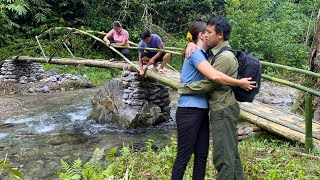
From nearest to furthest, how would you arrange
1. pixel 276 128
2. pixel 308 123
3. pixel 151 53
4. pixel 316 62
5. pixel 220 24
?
pixel 220 24 < pixel 308 123 < pixel 276 128 < pixel 316 62 < pixel 151 53

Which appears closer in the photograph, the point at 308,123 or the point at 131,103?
the point at 308,123

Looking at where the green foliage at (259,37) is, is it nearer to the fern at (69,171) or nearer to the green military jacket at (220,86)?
the fern at (69,171)

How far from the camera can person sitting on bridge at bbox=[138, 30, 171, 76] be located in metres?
6.83

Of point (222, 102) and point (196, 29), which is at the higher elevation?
point (196, 29)

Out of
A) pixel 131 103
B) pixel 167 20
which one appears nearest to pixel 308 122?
pixel 131 103

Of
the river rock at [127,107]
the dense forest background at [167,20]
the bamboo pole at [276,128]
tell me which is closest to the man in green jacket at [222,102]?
the bamboo pole at [276,128]

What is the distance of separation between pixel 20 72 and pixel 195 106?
1291cm

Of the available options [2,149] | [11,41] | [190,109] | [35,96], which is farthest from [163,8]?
[190,109]

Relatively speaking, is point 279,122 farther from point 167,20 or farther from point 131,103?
point 167,20

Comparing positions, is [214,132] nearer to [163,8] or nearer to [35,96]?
[35,96]

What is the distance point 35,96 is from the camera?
12172mm

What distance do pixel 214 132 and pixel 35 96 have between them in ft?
34.6

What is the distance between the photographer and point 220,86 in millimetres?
2809

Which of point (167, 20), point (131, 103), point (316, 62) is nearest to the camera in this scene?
point (316, 62)
